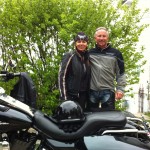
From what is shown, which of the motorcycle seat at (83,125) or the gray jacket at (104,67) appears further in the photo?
the gray jacket at (104,67)

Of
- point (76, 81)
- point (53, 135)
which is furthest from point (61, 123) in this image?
point (76, 81)

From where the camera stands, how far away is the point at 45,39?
9258 millimetres

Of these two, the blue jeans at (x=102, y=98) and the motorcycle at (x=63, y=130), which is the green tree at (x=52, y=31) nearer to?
the blue jeans at (x=102, y=98)

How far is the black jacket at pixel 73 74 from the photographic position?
14.3ft

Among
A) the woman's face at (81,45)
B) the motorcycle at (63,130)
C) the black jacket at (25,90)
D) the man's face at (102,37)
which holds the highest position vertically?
the man's face at (102,37)

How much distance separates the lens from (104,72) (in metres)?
4.56

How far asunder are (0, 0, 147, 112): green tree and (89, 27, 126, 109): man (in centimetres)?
394

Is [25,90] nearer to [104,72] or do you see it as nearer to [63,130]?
[63,130]

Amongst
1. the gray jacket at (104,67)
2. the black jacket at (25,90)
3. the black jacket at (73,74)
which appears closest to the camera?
the black jacket at (25,90)

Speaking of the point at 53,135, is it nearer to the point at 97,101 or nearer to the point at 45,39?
the point at 97,101

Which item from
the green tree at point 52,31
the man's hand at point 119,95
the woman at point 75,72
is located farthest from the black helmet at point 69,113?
the green tree at point 52,31

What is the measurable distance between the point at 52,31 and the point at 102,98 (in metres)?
4.92

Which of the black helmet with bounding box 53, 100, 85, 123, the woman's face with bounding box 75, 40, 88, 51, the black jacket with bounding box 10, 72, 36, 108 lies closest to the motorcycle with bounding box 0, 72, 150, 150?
the black helmet with bounding box 53, 100, 85, 123

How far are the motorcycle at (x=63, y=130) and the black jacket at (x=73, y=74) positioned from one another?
2.97 feet
